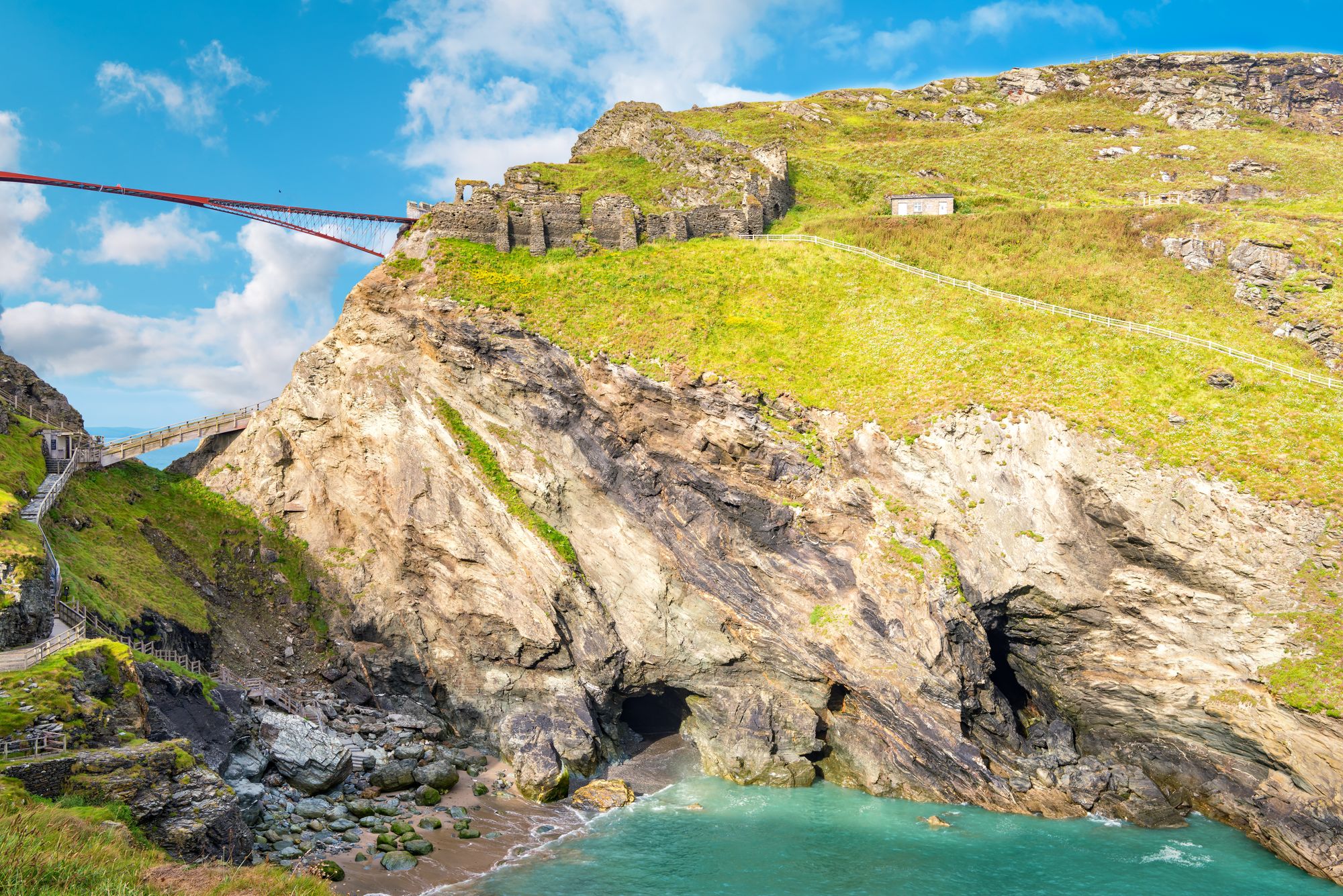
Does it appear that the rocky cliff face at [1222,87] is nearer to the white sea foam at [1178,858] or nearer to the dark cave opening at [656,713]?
the white sea foam at [1178,858]

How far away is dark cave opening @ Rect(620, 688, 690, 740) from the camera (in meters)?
42.4

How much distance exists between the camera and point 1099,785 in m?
33.8

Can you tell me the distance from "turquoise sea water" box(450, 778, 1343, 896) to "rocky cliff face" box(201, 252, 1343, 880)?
171 centimetres

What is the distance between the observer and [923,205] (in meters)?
57.7

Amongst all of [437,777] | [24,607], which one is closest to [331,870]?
[437,777]

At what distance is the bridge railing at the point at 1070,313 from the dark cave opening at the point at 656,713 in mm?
28882

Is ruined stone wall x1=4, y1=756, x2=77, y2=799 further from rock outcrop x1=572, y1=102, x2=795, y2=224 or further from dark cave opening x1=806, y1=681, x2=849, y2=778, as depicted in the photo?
rock outcrop x1=572, y1=102, x2=795, y2=224

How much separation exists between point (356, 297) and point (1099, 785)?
46769mm

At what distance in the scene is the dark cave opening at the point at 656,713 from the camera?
42.4 meters

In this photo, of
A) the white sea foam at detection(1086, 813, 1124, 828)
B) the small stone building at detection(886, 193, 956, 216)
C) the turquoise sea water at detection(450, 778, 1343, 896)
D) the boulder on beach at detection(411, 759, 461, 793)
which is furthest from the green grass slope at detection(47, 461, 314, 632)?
the small stone building at detection(886, 193, 956, 216)

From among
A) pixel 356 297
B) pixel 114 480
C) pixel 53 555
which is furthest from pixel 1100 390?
pixel 114 480

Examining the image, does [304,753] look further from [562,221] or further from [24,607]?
[562,221]

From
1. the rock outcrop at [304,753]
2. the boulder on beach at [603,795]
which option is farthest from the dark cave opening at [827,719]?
the rock outcrop at [304,753]

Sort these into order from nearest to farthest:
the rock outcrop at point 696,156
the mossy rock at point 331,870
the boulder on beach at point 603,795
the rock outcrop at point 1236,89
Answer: the mossy rock at point 331,870, the boulder on beach at point 603,795, the rock outcrop at point 696,156, the rock outcrop at point 1236,89
